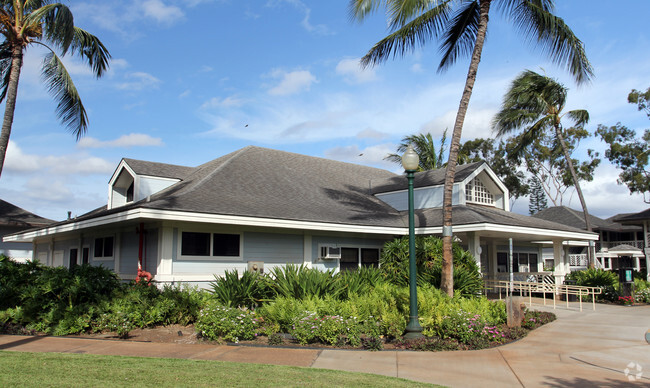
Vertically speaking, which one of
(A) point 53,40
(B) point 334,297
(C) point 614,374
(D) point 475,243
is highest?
(A) point 53,40

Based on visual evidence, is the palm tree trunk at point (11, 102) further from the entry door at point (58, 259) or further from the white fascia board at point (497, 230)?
the white fascia board at point (497, 230)

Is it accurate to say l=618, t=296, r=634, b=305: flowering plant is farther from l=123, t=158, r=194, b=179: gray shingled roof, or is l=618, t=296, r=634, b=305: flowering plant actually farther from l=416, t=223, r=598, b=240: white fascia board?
l=123, t=158, r=194, b=179: gray shingled roof

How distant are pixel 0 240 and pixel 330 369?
25.6m

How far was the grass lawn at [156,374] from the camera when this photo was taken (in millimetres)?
6418

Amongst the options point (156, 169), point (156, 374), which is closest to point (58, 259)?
point (156, 169)

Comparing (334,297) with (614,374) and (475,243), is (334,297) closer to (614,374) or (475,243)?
(614,374)

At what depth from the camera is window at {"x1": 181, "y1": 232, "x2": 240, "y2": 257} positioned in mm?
14375

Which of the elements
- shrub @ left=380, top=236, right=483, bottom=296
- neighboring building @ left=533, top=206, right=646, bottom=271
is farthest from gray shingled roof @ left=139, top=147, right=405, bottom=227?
neighboring building @ left=533, top=206, right=646, bottom=271

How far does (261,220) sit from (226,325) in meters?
4.99

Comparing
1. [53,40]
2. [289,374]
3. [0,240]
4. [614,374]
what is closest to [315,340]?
[289,374]

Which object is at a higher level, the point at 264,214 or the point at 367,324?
the point at 264,214

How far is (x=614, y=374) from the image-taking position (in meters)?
7.58

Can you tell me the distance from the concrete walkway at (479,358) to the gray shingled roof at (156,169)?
8.15 m

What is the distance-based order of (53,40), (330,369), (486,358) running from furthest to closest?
(53,40), (486,358), (330,369)
